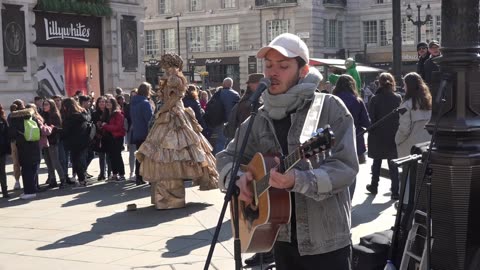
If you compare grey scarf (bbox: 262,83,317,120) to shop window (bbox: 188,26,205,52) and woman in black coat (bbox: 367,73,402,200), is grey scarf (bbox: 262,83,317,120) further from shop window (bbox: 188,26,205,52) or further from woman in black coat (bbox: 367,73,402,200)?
shop window (bbox: 188,26,205,52)

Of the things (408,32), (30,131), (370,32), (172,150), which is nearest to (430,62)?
(172,150)

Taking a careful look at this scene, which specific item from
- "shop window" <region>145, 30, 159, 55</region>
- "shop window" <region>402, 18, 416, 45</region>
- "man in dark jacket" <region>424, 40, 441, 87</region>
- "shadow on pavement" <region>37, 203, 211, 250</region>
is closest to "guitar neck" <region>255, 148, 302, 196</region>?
"shadow on pavement" <region>37, 203, 211, 250</region>

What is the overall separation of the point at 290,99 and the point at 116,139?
10.2 metres

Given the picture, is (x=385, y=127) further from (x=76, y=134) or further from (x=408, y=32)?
(x=408, y=32)

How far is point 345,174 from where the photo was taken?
3377 mm

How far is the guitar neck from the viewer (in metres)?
3.23

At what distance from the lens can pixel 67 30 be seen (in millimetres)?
22328

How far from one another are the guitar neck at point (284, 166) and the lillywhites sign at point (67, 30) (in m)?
19.2

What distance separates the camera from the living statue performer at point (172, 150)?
32.3 feet

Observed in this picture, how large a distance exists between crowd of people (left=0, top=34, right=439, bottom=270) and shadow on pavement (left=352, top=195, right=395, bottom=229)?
1.54 feet

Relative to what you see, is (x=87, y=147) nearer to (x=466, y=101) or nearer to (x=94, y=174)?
(x=94, y=174)

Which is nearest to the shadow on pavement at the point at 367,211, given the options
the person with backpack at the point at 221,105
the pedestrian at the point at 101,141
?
the person with backpack at the point at 221,105

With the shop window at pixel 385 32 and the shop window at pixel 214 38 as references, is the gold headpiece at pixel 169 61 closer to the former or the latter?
the shop window at pixel 385 32

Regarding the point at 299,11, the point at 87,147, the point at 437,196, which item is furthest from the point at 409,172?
the point at 299,11
